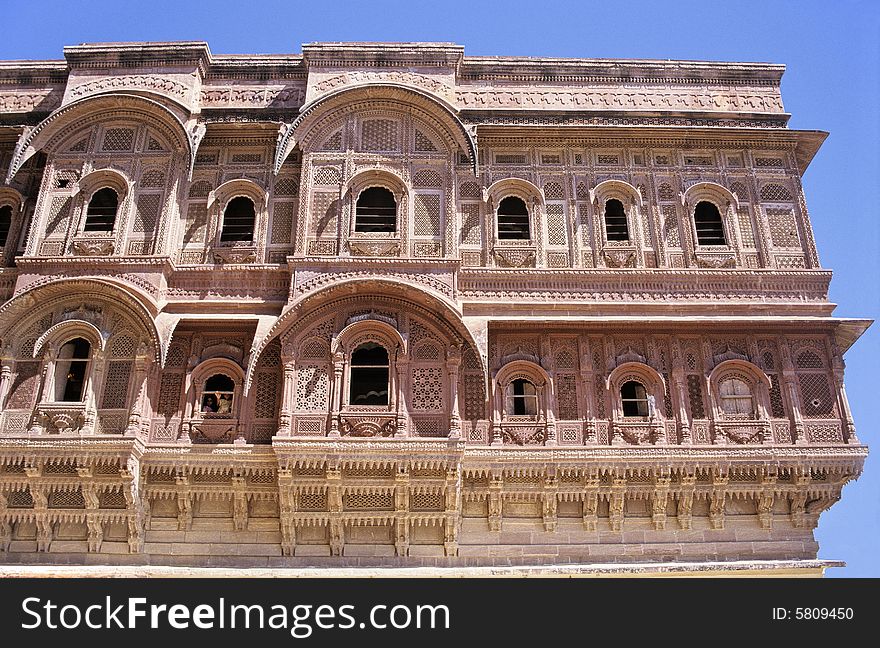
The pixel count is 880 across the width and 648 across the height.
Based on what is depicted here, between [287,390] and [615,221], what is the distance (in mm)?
6443

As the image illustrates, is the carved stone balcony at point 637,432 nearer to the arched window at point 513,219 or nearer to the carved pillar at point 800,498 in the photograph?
the carved pillar at point 800,498

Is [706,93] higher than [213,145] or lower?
higher

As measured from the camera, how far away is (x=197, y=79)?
16719 mm

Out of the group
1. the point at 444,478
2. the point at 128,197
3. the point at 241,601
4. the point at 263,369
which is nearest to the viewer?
the point at 241,601

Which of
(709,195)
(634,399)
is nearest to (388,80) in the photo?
(709,195)

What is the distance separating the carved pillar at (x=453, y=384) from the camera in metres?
13.7

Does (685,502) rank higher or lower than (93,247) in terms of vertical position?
lower

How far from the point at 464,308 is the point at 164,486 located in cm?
543

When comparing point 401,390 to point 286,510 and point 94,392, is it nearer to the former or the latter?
point 286,510

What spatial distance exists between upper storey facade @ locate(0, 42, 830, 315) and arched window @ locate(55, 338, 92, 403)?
122 cm

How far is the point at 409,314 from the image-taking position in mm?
14516

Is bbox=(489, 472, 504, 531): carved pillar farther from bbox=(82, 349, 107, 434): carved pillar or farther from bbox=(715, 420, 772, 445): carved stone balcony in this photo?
bbox=(82, 349, 107, 434): carved pillar

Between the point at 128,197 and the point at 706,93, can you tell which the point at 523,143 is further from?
the point at 128,197

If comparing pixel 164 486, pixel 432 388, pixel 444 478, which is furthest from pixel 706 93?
pixel 164 486
